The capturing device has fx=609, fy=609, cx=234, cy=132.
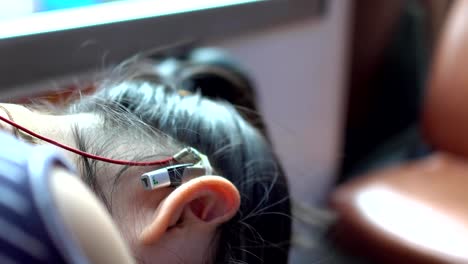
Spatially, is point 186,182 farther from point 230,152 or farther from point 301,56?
point 301,56

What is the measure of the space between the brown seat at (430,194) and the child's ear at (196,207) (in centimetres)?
76

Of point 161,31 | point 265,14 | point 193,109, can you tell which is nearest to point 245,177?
point 193,109

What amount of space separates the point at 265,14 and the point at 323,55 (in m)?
0.33

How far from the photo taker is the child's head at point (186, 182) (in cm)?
51

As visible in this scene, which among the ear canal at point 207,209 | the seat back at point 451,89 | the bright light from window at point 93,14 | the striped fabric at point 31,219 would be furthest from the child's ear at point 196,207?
the seat back at point 451,89

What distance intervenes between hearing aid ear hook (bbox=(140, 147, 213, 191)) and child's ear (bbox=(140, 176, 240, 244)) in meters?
0.02

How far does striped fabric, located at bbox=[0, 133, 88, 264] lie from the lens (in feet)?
0.95

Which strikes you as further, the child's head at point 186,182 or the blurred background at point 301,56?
the blurred background at point 301,56

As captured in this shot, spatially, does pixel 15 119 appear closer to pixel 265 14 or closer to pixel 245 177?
pixel 245 177

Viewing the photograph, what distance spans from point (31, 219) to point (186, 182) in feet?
0.78

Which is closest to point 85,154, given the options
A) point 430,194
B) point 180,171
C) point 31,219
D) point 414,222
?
point 180,171

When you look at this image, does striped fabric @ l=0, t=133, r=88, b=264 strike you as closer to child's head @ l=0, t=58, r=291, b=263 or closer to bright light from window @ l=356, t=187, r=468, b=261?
child's head @ l=0, t=58, r=291, b=263

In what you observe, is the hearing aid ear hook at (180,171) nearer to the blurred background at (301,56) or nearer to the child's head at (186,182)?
the child's head at (186,182)

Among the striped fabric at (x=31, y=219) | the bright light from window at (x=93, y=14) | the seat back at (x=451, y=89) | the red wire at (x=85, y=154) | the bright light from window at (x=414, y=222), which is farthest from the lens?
the seat back at (x=451, y=89)
